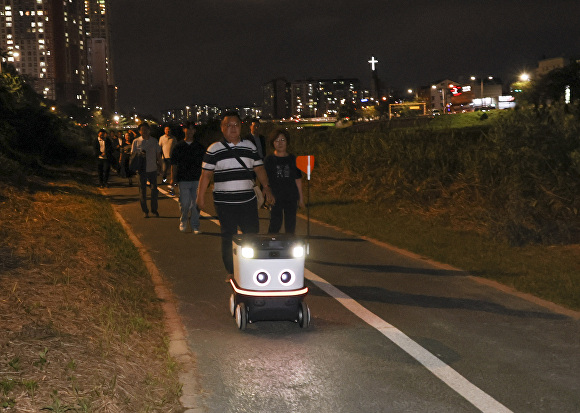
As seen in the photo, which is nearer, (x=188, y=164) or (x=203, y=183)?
(x=203, y=183)

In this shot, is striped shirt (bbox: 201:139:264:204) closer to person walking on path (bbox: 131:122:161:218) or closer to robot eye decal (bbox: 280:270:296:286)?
robot eye decal (bbox: 280:270:296:286)

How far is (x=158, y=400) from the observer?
4.94 meters

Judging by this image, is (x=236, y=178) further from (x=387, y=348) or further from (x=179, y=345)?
(x=387, y=348)

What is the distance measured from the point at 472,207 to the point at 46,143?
107ft

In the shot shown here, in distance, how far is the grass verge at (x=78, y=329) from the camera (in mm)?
4738

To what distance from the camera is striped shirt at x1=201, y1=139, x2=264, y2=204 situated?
7.98 metres

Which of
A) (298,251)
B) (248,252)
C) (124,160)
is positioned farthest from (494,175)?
(124,160)

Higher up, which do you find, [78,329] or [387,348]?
[78,329]

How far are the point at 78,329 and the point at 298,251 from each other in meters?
2.08

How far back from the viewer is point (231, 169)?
8008 millimetres

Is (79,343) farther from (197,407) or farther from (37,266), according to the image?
(37,266)

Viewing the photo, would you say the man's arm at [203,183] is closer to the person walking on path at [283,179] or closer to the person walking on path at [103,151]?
the person walking on path at [283,179]

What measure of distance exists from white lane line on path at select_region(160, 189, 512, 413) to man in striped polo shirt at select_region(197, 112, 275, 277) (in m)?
1.34

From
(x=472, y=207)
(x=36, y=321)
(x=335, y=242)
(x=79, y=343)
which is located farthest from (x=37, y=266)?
(x=472, y=207)
